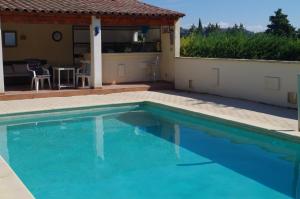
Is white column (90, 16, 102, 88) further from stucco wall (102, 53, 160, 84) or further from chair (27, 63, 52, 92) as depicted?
chair (27, 63, 52, 92)

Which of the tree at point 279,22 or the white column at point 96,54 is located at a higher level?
the tree at point 279,22

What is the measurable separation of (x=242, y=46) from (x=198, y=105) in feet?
14.5

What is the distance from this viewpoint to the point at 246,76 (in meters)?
14.8

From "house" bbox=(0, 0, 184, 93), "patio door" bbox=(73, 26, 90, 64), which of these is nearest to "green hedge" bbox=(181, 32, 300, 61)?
"house" bbox=(0, 0, 184, 93)

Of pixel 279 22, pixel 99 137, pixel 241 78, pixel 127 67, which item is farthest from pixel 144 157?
pixel 279 22

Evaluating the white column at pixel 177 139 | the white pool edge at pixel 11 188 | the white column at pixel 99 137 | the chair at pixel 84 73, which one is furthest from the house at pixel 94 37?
the white pool edge at pixel 11 188

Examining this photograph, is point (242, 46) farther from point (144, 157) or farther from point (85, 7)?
point (144, 157)

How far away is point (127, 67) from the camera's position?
1925 centimetres

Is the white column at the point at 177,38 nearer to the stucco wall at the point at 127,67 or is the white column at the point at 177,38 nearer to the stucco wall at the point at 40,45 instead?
the stucco wall at the point at 127,67

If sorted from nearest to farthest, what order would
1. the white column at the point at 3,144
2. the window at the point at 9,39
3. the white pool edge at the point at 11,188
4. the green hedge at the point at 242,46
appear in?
the white pool edge at the point at 11,188
the white column at the point at 3,144
the green hedge at the point at 242,46
the window at the point at 9,39

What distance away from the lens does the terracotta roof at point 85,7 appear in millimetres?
15641

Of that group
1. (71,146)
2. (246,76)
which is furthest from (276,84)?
(71,146)

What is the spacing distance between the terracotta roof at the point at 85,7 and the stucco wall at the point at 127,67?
2064 mm

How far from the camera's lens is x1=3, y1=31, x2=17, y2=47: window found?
63.8ft
